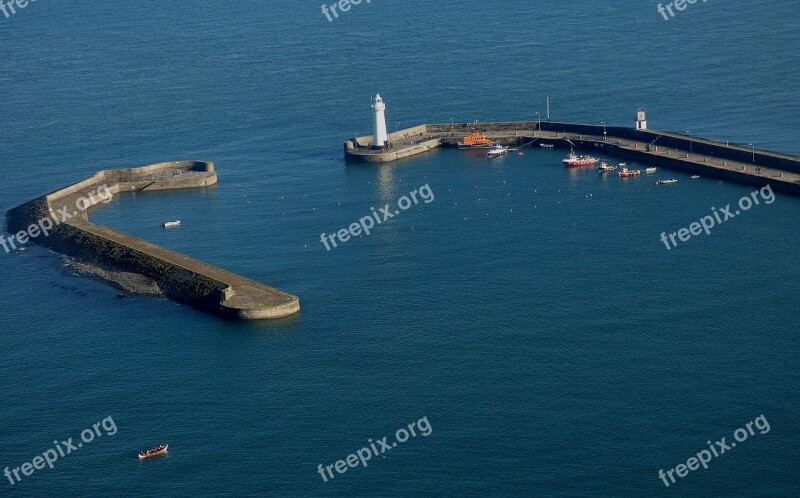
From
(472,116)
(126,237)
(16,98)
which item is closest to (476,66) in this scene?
(472,116)

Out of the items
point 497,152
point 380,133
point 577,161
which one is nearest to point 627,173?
point 577,161

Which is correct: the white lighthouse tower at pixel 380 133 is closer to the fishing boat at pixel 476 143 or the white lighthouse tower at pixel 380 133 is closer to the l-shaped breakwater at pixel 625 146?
the l-shaped breakwater at pixel 625 146

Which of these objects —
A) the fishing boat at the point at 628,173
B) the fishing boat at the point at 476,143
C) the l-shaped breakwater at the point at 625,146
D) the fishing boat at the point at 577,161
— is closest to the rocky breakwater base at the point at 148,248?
the l-shaped breakwater at the point at 625,146

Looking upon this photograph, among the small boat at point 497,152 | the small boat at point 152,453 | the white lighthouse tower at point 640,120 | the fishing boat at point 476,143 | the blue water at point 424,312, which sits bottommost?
the small boat at point 152,453

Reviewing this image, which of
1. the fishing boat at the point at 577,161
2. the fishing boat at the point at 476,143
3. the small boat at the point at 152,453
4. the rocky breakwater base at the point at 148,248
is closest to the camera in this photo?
the small boat at the point at 152,453

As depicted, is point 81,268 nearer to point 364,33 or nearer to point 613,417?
point 613,417

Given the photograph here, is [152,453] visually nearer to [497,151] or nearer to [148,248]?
[148,248]

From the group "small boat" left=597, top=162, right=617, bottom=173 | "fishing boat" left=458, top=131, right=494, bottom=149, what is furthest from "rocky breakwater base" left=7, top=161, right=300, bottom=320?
"small boat" left=597, top=162, right=617, bottom=173
